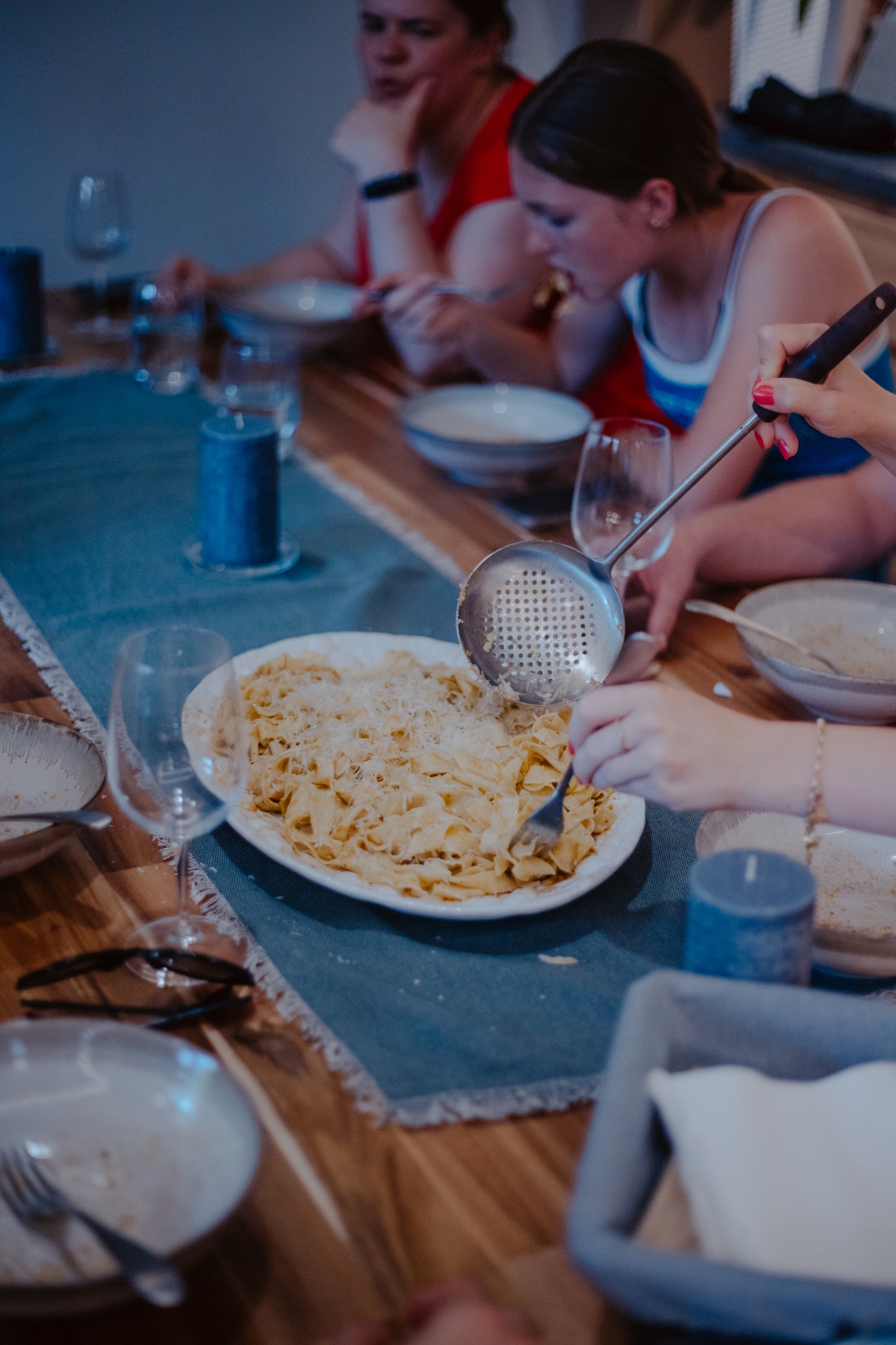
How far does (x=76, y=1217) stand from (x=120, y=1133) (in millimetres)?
61

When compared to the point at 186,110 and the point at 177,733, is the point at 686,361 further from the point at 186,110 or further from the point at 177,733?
the point at 186,110

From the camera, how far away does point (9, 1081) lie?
65 cm

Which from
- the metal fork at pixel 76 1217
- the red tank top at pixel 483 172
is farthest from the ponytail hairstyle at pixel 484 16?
the metal fork at pixel 76 1217

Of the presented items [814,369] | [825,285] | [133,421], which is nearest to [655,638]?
[814,369]

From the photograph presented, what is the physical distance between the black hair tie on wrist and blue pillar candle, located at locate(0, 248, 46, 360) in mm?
592

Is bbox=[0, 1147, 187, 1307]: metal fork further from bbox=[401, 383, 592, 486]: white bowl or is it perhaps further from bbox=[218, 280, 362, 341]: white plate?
bbox=[218, 280, 362, 341]: white plate

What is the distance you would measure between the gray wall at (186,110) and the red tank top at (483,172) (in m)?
1.13

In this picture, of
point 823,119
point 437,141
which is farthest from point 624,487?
point 823,119

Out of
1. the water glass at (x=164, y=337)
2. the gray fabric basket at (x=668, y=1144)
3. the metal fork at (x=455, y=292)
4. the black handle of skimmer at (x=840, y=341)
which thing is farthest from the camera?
the water glass at (x=164, y=337)

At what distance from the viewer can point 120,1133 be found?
2.10 ft

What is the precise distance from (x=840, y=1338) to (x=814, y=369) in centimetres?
78

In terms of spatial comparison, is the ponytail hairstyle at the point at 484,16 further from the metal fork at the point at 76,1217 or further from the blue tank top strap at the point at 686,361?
the metal fork at the point at 76,1217

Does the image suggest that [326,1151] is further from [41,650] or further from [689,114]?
[689,114]

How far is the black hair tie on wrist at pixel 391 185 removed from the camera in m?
2.09
